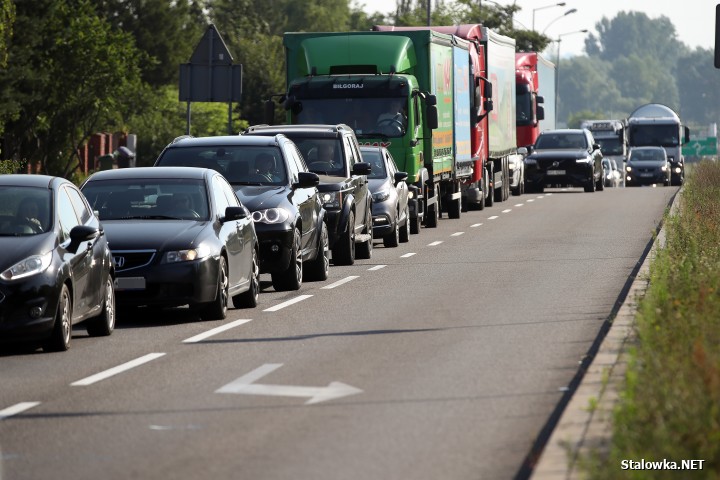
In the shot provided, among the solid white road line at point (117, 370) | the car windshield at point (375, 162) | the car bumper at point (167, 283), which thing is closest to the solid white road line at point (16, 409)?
the solid white road line at point (117, 370)

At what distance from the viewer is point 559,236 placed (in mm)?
28031

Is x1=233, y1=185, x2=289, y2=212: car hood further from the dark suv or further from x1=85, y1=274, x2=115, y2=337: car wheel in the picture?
x1=85, y1=274, x2=115, y2=337: car wheel

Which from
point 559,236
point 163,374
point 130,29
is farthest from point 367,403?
point 130,29

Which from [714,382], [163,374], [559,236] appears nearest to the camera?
[714,382]

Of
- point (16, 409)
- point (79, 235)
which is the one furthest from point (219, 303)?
point (16, 409)

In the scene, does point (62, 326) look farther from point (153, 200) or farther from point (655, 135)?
point (655, 135)

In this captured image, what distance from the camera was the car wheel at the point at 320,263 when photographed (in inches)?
765

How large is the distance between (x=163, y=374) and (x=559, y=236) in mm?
17201

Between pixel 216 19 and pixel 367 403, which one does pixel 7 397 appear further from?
pixel 216 19

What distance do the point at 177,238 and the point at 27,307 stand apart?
2.68 meters

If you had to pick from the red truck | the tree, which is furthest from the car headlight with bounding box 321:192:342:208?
the tree

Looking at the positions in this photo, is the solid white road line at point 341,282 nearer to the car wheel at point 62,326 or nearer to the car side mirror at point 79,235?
the car side mirror at point 79,235

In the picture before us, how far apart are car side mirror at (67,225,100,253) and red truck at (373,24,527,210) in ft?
67.1

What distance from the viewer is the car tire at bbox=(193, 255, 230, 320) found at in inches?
593
